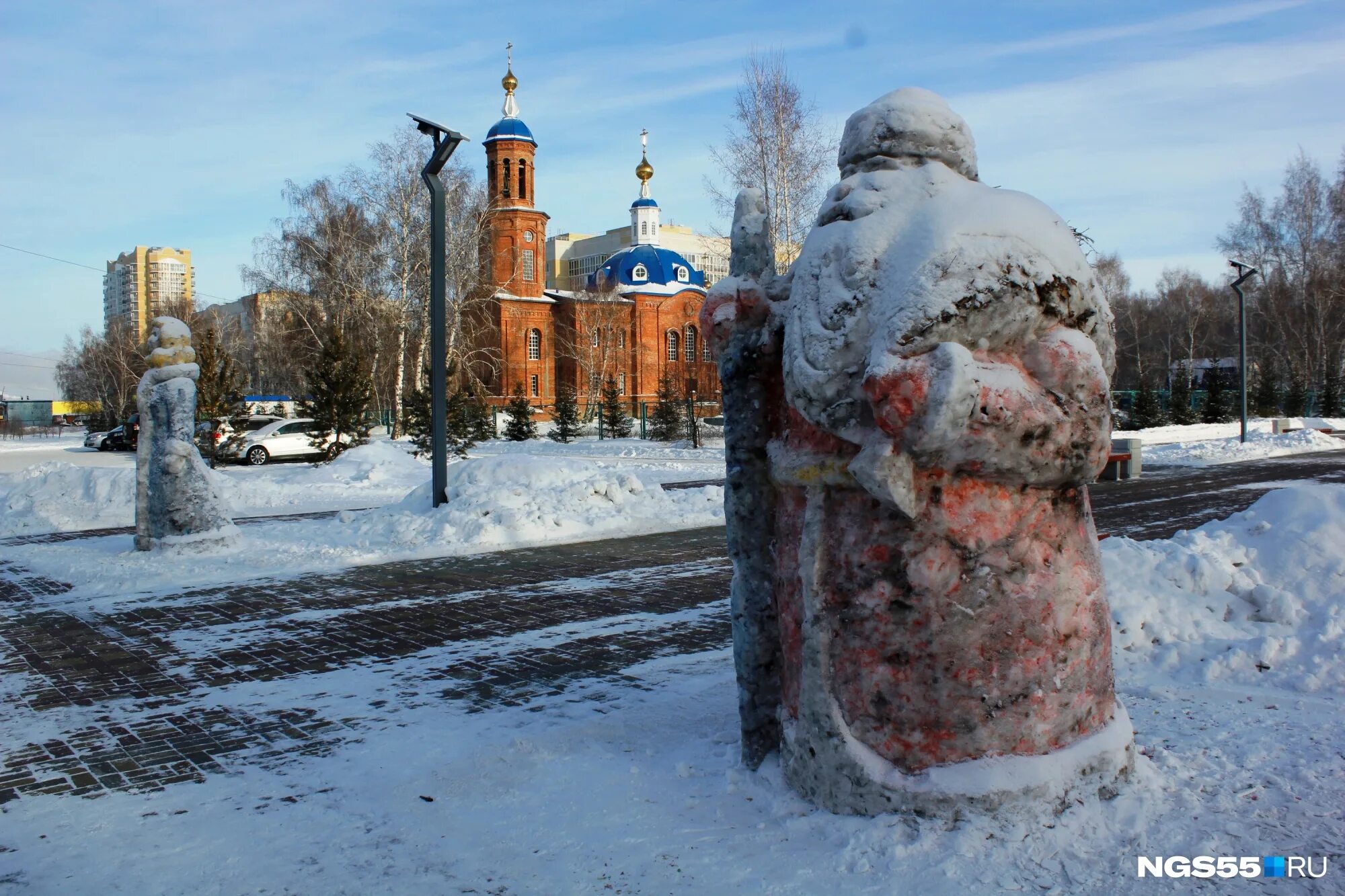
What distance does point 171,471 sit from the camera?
10102mm

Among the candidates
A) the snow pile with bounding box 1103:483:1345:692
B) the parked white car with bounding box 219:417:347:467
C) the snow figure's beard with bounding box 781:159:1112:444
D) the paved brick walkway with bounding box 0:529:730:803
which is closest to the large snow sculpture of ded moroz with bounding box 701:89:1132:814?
the snow figure's beard with bounding box 781:159:1112:444

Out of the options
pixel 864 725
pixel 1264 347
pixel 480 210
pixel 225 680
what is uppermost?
pixel 480 210

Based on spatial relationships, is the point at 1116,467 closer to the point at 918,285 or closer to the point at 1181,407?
the point at 918,285

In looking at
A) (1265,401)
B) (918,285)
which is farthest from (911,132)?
(1265,401)

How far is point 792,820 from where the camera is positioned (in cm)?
325

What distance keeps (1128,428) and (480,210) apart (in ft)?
86.6

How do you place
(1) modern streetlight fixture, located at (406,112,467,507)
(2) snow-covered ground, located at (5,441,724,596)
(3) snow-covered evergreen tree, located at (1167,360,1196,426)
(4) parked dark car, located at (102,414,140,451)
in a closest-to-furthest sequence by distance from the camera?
(2) snow-covered ground, located at (5,441,724,596) < (1) modern streetlight fixture, located at (406,112,467,507) < (4) parked dark car, located at (102,414,140,451) < (3) snow-covered evergreen tree, located at (1167,360,1196,426)

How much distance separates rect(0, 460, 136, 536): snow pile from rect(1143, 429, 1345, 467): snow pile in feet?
67.5

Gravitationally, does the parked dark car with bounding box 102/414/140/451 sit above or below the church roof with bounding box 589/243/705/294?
below

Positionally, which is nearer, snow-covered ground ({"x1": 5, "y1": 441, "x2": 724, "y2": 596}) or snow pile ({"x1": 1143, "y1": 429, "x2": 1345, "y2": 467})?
snow-covered ground ({"x1": 5, "y1": 441, "x2": 724, "y2": 596})

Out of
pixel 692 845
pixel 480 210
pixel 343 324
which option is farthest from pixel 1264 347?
pixel 692 845

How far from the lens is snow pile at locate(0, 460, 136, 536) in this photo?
528 inches

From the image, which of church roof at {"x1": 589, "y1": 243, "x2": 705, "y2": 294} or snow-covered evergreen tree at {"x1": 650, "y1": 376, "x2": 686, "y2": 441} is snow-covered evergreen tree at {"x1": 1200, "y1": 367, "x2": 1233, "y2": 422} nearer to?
snow-covered evergreen tree at {"x1": 650, "y1": 376, "x2": 686, "y2": 441}

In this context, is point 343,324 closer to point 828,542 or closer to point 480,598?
point 480,598
